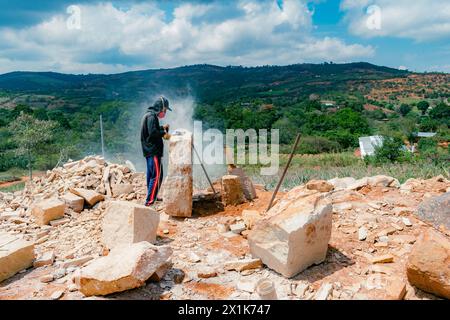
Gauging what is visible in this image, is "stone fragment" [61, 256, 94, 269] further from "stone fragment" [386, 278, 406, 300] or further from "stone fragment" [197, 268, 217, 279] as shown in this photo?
"stone fragment" [386, 278, 406, 300]

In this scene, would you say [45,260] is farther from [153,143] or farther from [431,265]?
[431,265]

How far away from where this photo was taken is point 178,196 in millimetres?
5566

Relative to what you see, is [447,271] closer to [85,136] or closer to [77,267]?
[77,267]

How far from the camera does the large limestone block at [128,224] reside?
4223 millimetres

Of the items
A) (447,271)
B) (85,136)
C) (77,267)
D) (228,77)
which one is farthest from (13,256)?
(228,77)

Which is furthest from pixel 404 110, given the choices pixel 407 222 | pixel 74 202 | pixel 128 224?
pixel 128 224

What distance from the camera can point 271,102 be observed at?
5556 cm

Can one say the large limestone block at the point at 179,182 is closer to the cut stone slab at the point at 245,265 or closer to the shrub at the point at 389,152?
the cut stone slab at the point at 245,265

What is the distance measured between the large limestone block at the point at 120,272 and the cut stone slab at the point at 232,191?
2.70 meters

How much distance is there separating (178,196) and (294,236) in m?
2.56

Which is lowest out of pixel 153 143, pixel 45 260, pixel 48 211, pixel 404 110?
pixel 45 260

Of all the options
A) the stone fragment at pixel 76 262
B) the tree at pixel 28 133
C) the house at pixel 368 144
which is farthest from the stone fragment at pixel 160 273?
the house at pixel 368 144

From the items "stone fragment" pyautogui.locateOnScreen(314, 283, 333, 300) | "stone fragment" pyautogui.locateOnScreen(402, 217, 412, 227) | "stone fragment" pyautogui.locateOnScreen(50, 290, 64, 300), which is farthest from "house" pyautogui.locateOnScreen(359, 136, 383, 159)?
"stone fragment" pyautogui.locateOnScreen(50, 290, 64, 300)

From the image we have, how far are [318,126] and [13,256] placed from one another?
33013mm
